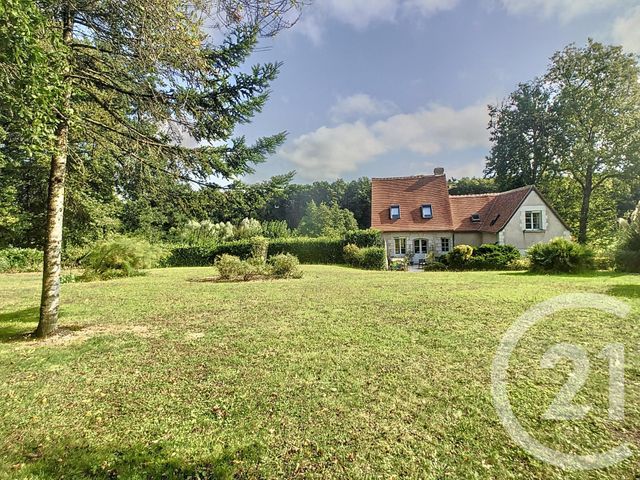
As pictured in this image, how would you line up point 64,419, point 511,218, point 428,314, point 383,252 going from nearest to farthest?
point 64,419 < point 428,314 < point 383,252 < point 511,218

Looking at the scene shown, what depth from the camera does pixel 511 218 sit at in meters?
20.7

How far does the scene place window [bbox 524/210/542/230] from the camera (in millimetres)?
20797

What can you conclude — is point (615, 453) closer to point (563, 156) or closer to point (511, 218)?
point (511, 218)

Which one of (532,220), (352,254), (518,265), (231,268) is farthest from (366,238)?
(532,220)

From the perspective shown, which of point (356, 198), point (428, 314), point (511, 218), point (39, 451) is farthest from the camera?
point (356, 198)

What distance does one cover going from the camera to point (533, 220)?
2095 cm

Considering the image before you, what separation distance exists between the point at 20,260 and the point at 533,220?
30.5m

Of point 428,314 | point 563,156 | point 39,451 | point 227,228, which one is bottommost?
point 39,451

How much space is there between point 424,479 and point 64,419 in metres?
3.02

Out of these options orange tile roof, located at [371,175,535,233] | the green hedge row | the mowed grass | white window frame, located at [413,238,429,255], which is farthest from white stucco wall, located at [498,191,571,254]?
the mowed grass

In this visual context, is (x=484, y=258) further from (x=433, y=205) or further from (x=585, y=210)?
(x=585, y=210)

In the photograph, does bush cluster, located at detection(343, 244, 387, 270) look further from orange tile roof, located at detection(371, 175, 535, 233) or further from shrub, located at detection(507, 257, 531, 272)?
shrub, located at detection(507, 257, 531, 272)

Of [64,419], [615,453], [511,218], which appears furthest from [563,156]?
[64,419]

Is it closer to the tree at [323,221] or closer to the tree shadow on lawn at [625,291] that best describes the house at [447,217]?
the tree at [323,221]
